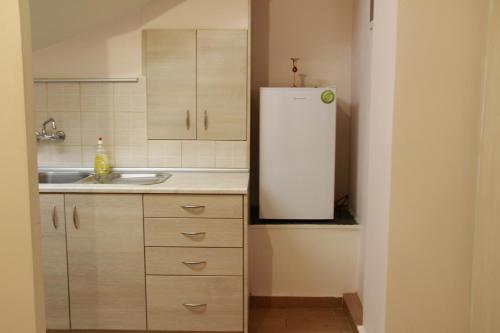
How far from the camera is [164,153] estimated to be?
2840mm

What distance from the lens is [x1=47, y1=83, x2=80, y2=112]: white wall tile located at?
9.14 feet

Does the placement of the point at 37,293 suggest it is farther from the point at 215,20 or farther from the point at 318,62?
the point at 318,62

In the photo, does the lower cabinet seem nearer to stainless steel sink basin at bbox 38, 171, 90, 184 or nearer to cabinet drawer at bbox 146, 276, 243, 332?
cabinet drawer at bbox 146, 276, 243, 332

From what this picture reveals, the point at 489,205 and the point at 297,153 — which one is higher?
the point at 297,153

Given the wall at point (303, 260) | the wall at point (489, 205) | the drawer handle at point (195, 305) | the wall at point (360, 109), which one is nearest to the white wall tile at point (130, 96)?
the wall at point (303, 260)

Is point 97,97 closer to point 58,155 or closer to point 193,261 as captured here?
point 58,155

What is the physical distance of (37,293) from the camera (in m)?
1.51

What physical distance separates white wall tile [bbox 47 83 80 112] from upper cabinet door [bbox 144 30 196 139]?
0.48 m

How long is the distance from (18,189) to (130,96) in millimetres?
1447

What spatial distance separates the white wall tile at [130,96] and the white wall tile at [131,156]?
9.5 inches

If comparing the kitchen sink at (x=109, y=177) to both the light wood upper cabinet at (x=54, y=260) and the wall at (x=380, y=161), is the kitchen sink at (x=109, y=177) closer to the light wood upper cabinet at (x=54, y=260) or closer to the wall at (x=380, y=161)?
the light wood upper cabinet at (x=54, y=260)

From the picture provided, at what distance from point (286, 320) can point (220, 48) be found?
175 cm

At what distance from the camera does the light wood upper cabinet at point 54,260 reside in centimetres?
232

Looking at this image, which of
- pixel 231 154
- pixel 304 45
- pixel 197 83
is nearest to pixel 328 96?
pixel 304 45
